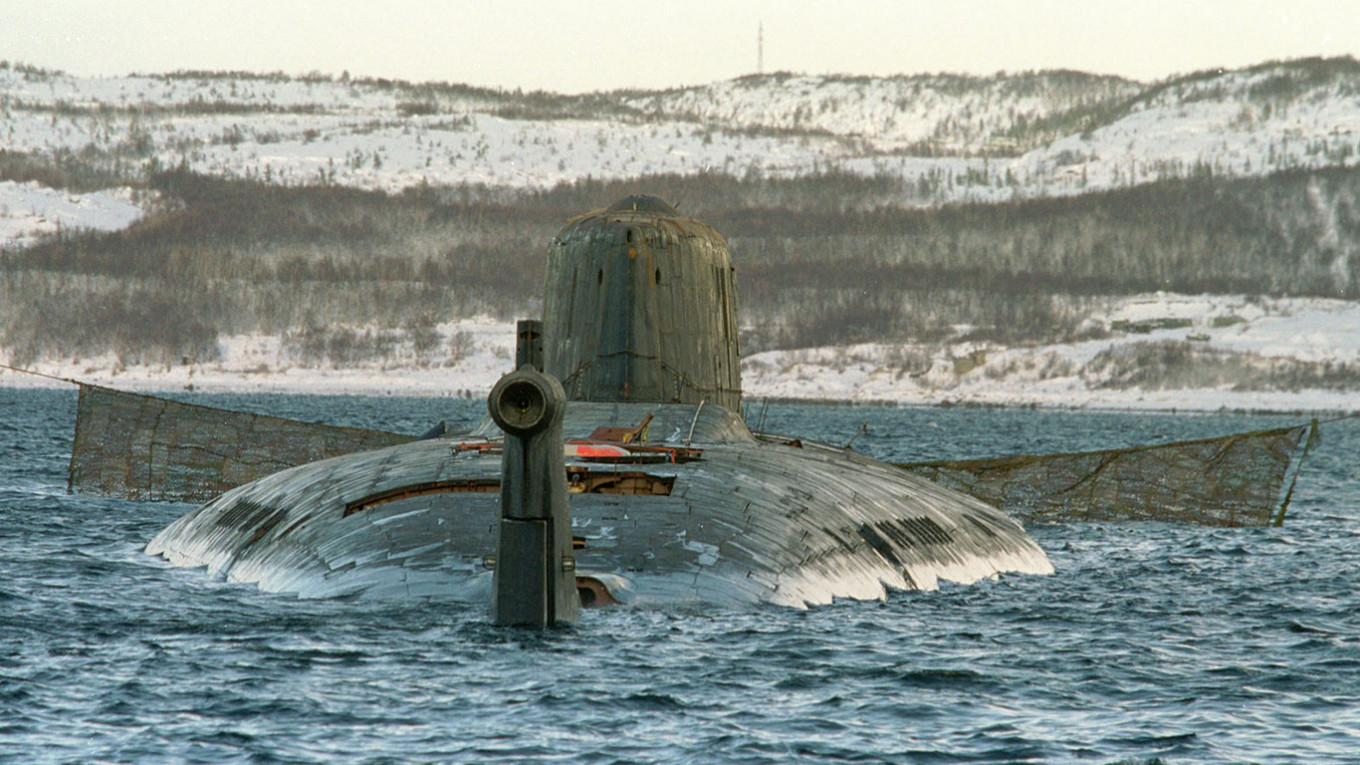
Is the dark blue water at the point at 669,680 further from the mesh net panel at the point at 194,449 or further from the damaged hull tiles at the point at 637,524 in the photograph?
the mesh net panel at the point at 194,449

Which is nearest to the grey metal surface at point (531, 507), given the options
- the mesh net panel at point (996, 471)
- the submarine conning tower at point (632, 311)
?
the submarine conning tower at point (632, 311)

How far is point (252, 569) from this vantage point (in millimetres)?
23609

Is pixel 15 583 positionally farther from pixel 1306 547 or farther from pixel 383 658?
pixel 1306 547

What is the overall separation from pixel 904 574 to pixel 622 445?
478 cm

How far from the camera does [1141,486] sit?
42656 millimetres

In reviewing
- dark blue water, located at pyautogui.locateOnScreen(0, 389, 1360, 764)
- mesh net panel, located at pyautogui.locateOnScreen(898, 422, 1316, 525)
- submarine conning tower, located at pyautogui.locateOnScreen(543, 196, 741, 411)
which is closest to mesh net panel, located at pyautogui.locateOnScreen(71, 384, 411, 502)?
submarine conning tower, located at pyautogui.locateOnScreen(543, 196, 741, 411)

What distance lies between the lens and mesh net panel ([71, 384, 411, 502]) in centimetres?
4034

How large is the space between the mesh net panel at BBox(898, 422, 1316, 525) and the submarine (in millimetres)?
8806

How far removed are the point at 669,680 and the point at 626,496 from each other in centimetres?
539

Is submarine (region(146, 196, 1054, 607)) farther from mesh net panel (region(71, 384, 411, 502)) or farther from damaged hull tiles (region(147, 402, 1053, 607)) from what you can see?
mesh net panel (region(71, 384, 411, 502))

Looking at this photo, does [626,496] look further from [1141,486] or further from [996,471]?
[1141,486]

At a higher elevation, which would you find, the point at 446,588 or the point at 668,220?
the point at 668,220

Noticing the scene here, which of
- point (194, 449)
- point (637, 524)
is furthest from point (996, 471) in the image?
point (637, 524)

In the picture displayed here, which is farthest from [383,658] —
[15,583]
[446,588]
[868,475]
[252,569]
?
[868,475]
